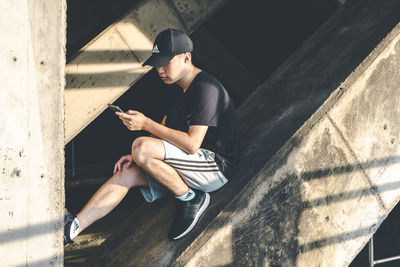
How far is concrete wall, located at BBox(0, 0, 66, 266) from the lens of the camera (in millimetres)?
2996

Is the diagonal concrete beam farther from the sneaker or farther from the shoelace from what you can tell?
the shoelace

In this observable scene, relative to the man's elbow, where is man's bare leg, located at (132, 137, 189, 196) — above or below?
below

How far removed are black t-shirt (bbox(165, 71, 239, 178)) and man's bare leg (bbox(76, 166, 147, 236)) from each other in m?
0.54

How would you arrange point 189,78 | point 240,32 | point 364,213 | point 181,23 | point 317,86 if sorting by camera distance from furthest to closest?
1. point 240,32
2. point 181,23
3. point 317,86
4. point 364,213
5. point 189,78

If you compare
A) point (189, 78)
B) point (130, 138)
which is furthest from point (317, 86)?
point (130, 138)

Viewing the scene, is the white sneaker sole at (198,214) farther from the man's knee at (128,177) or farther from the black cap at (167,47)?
the black cap at (167,47)

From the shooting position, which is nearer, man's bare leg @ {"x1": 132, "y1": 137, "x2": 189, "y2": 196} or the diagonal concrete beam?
man's bare leg @ {"x1": 132, "y1": 137, "x2": 189, "y2": 196}

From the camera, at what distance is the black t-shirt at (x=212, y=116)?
372cm

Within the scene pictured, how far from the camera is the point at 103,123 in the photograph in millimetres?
9656

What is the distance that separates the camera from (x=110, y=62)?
499 cm

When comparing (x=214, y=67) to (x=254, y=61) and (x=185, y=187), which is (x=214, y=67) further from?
(x=185, y=187)

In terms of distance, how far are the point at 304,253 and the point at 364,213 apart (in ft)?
2.46

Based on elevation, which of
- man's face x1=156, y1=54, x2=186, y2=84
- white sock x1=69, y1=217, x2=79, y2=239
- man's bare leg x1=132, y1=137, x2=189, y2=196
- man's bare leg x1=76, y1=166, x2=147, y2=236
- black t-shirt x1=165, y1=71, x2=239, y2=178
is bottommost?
white sock x1=69, y1=217, x2=79, y2=239

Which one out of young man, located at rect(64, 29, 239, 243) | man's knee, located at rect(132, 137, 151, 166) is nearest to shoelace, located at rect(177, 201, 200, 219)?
young man, located at rect(64, 29, 239, 243)
